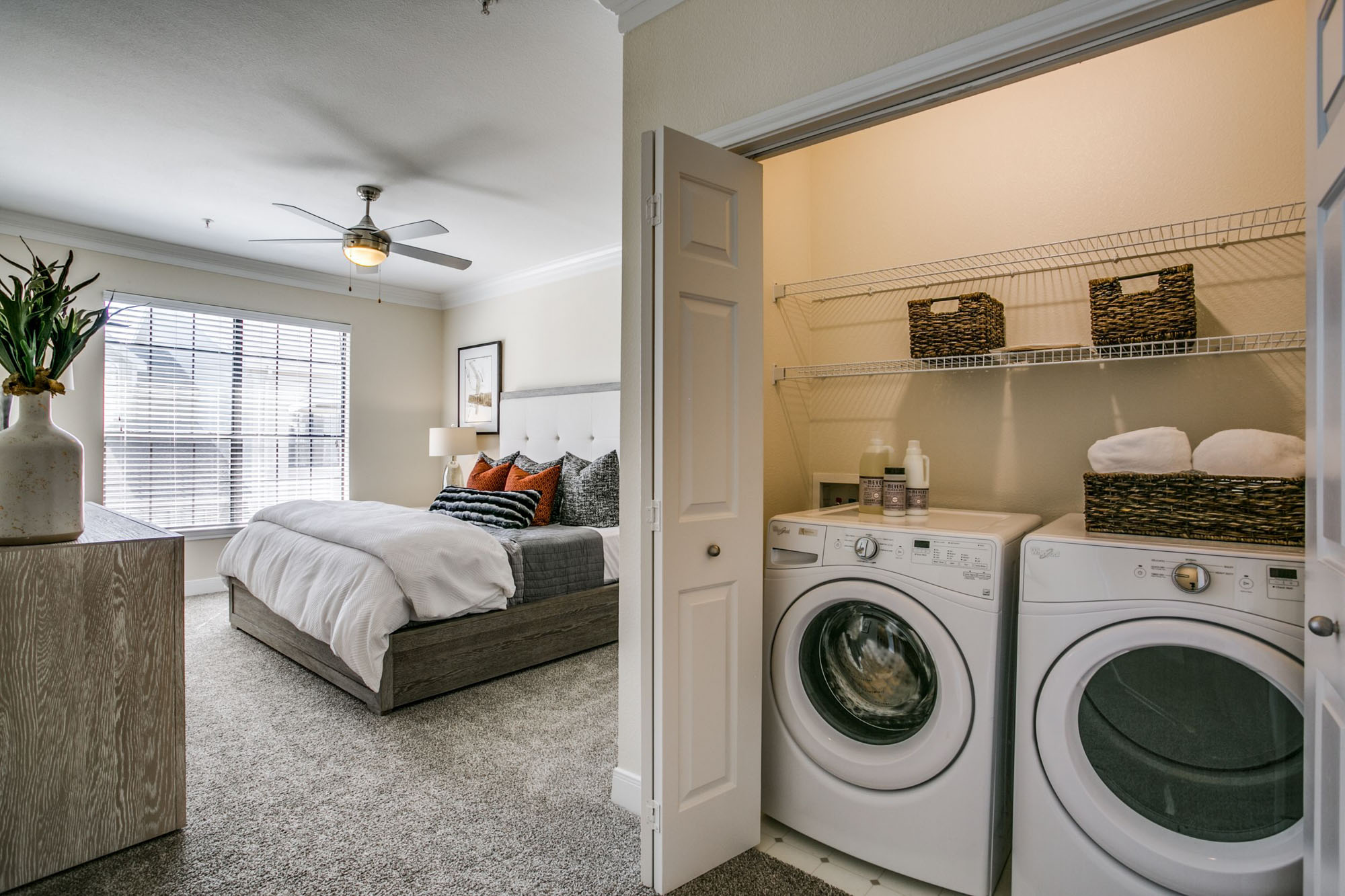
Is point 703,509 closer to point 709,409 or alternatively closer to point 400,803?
point 709,409

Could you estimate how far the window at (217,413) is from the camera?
15.3ft

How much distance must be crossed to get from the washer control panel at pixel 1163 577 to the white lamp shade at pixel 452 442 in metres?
4.69

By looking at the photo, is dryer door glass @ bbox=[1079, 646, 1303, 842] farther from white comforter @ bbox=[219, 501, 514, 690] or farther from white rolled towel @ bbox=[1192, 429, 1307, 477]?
white comforter @ bbox=[219, 501, 514, 690]

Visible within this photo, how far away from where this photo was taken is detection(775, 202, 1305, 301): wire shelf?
1.83m

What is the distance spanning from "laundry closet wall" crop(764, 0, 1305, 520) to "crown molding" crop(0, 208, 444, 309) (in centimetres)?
438

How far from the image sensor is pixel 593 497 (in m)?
4.16

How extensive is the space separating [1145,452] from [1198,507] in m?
0.20

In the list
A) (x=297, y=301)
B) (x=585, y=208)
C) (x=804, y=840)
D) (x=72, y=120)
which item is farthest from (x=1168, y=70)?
(x=297, y=301)

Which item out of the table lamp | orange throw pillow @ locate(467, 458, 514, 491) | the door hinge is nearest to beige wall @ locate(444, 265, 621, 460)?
the table lamp

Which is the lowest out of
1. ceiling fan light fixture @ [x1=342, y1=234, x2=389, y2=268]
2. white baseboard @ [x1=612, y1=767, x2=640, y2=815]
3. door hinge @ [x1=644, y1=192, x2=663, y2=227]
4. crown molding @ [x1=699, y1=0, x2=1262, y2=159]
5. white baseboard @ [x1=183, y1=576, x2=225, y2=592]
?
white baseboard @ [x1=612, y1=767, x2=640, y2=815]

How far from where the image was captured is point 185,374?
4.90m

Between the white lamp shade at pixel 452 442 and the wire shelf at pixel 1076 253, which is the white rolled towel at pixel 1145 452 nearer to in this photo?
the wire shelf at pixel 1076 253

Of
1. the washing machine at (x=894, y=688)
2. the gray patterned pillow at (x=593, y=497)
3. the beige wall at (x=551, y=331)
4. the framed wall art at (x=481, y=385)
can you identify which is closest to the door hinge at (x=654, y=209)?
the washing machine at (x=894, y=688)

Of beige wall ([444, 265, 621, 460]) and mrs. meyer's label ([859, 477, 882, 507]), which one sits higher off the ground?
beige wall ([444, 265, 621, 460])
